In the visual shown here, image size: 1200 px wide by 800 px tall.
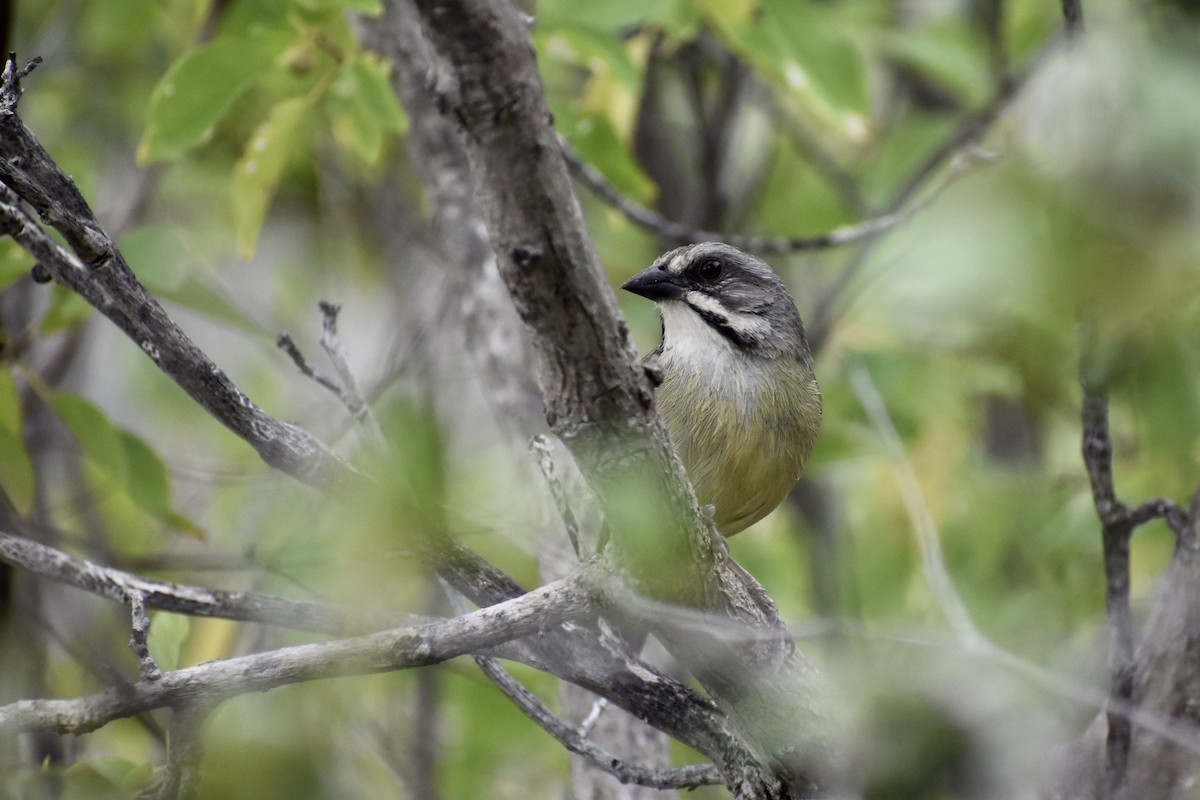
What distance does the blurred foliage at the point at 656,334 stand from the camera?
1770mm

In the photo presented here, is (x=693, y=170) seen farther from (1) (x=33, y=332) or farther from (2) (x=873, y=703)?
(2) (x=873, y=703)

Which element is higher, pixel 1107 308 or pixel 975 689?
pixel 1107 308

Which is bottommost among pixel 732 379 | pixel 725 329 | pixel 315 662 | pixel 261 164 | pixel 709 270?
pixel 315 662

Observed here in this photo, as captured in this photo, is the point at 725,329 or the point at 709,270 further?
the point at 709,270

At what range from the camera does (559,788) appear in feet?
19.2

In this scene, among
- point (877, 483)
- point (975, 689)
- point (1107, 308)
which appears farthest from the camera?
point (877, 483)

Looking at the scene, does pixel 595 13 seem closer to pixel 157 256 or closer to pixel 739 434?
pixel 739 434

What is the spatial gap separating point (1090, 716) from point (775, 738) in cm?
93

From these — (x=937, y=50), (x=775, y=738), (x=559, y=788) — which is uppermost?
(x=937, y=50)

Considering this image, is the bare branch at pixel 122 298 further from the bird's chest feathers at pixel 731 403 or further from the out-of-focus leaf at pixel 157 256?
the bird's chest feathers at pixel 731 403

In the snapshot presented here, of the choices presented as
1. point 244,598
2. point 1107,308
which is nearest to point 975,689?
point 1107,308

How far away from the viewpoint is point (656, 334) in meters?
7.10

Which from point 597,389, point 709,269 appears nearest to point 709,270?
point 709,269

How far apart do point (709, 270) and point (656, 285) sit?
27 cm
